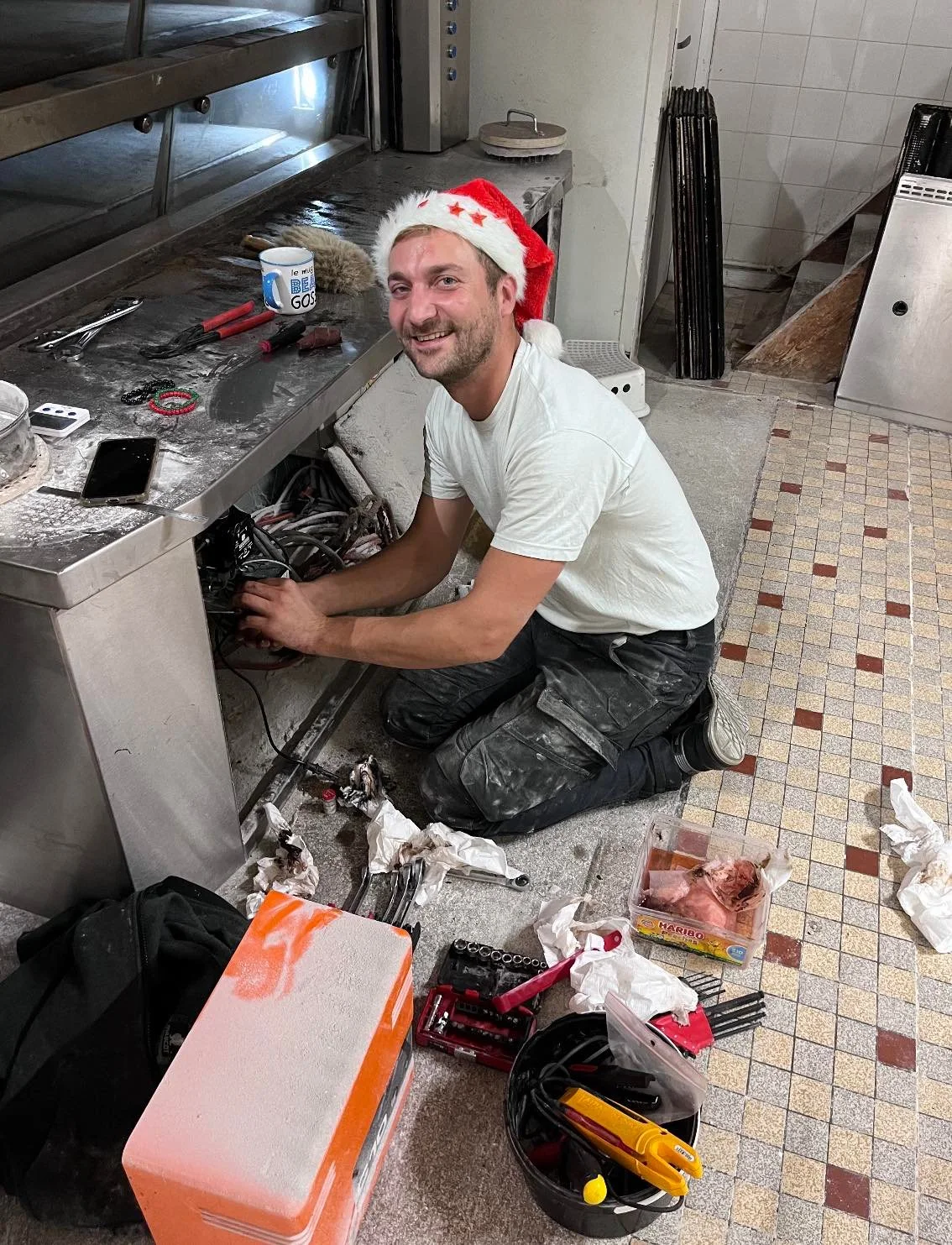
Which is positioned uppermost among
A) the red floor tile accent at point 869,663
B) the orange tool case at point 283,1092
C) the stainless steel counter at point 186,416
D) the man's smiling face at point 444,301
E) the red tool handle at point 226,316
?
the man's smiling face at point 444,301

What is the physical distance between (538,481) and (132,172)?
4.29 feet

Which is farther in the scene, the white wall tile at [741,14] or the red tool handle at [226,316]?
the white wall tile at [741,14]

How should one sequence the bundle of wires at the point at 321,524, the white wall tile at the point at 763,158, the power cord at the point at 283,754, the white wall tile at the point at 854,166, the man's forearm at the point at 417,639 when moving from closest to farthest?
the man's forearm at the point at 417,639, the power cord at the point at 283,754, the bundle of wires at the point at 321,524, the white wall tile at the point at 854,166, the white wall tile at the point at 763,158

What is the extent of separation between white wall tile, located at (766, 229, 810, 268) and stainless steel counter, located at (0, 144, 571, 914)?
309 cm

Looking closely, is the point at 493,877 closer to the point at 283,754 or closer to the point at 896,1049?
the point at 283,754

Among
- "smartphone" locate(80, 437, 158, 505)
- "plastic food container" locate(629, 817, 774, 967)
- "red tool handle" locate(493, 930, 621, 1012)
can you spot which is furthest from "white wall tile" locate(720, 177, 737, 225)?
"red tool handle" locate(493, 930, 621, 1012)

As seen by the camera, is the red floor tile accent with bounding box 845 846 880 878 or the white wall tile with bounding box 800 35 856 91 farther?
the white wall tile with bounding box 800 35 856 91

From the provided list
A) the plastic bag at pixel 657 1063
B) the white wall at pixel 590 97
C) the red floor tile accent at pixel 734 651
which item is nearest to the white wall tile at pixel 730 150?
the white wall at pixel 590 97

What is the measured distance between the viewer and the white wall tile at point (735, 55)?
156 inches

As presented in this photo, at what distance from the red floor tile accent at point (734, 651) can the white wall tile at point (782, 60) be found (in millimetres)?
2971

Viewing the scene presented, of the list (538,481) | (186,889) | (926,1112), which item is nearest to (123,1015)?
(186,889)

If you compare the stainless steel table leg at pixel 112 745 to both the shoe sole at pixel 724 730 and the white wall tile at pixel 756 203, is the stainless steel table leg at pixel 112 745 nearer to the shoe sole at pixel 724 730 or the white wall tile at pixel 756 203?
the shoe sole at pixel 724 730

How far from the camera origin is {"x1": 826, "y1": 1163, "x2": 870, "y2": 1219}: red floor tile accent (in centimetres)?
131

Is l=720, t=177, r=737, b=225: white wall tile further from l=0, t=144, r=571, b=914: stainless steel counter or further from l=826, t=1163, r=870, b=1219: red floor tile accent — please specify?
l=826, t=1163, r=870, b=1219: red floor tile accent
